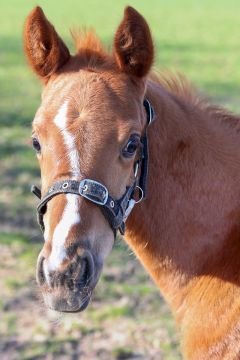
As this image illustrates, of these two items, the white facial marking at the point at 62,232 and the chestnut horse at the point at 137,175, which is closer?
the white facial marking at the point at 62,232

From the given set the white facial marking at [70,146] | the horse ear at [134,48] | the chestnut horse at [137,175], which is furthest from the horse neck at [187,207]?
the white facial marking at [70,146]

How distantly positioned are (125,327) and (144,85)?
8.82ft

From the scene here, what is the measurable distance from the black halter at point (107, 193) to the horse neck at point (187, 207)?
0.11 meters

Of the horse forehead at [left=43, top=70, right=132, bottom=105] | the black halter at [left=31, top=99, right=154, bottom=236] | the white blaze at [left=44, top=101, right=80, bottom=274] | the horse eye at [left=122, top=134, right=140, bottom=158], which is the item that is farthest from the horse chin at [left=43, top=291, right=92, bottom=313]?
the horse forehead at [left=43, top=70, right=132, bottom=105]

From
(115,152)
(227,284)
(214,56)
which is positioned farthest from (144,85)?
(214,56)

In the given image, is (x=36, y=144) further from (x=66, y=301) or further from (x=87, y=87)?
(x=66, y=301)

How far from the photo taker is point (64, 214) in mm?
3158

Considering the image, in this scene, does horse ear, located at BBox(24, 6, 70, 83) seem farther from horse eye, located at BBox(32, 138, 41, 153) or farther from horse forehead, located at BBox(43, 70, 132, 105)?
horse eye, located at BBox(32, 138, 41, 153)

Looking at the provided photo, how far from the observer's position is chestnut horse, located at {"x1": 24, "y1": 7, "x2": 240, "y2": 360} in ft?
10.5

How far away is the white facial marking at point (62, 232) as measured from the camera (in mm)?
3061

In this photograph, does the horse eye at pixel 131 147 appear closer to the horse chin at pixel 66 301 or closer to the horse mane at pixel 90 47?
the horse mane at pixel 90 47

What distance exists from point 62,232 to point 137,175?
62 centimetres

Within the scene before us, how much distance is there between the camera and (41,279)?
315 centimetres

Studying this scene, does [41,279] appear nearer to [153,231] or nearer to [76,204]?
[76,204]
